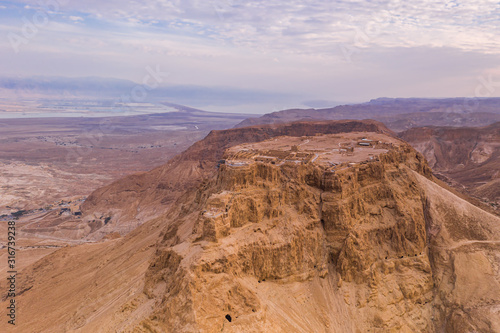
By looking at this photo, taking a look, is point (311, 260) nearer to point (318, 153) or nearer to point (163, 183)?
point (318, 153)

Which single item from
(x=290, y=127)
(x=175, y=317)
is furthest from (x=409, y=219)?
(x=290, y=127)

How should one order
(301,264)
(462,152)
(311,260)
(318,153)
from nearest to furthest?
(301,264), (311,260), (318,153), (462,152)

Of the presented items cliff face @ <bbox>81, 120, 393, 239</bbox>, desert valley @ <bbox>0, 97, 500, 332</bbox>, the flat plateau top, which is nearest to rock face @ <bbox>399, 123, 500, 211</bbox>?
cliff face @ <bbox>81, 120, 393, 239</bbox>

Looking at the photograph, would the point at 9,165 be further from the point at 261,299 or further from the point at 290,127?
the point at 261,299

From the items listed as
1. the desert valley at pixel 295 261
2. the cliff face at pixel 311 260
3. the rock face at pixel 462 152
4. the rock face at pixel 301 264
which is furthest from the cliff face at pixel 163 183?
the cliff face at pixel 311 260

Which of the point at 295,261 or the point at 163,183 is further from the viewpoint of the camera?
the point at 163,183

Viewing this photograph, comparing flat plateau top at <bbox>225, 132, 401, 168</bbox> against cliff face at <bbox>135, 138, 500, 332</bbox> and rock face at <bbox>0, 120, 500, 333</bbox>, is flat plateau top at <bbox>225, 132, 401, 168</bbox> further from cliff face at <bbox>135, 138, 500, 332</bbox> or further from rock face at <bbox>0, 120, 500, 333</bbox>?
cliff face at <bbox>135, 138, 500, 332</bbox>

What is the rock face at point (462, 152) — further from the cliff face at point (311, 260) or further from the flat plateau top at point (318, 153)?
the cliff face at point (311, 260)

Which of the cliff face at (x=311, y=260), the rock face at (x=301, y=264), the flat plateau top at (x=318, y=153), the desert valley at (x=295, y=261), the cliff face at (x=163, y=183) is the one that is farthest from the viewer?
the cliff face at (x=163, y=183)

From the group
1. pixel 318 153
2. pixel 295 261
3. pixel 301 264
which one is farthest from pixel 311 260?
pixel 318 153
